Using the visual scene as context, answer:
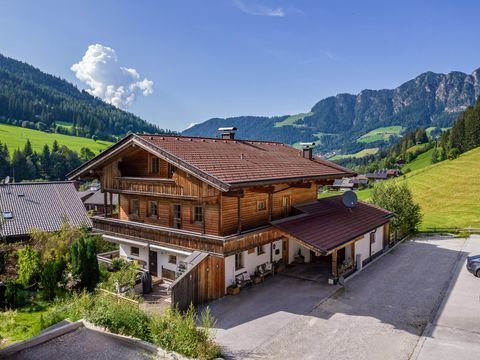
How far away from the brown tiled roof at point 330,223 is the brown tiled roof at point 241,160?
2.30 metres

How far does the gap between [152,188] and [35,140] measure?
11677cm

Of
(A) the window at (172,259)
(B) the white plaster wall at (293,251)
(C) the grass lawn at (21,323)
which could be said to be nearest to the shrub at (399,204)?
(B) the white plaster wall at (293,251)

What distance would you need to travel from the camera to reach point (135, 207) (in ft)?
70.5

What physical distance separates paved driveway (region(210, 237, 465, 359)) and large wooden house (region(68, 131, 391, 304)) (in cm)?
153

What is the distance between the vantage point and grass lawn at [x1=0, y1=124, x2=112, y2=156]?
108 meters

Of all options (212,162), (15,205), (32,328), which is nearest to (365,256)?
(212,162)

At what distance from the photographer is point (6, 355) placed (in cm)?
1059

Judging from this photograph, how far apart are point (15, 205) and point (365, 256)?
26515mm

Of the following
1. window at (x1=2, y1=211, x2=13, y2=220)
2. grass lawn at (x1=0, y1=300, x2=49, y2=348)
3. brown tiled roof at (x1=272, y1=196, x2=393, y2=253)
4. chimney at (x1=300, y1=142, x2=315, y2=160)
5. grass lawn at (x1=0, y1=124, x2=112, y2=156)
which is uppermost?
grass lawn at (x1=0, y1=124, x2=112, y2=156)

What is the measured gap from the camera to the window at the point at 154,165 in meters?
19.8

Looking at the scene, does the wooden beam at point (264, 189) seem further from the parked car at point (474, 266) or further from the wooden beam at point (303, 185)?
the parked car at point (474, 266)

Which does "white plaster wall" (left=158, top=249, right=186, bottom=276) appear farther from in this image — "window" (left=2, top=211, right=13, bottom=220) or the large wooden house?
"window" (left=2, top=211, right=13, bottom=220)

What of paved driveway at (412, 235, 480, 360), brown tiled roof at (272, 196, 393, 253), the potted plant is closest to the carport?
brown tiled roof at (272, 196, 393, 253)

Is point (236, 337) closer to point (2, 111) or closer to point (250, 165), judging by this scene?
point (250, 165)
